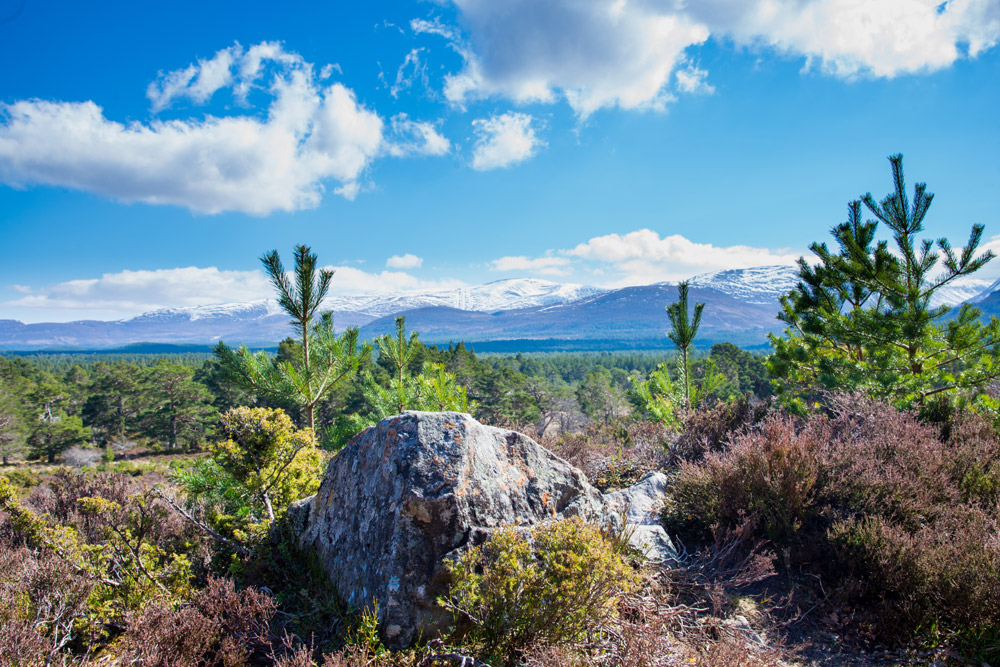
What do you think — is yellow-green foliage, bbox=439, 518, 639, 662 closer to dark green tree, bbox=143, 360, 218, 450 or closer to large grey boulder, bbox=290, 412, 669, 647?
large grey boulder, bbox=290, 412, 669, 647

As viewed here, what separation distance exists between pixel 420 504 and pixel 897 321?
852cm

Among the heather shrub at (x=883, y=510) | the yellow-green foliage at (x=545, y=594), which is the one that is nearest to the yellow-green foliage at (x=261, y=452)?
the yellow-green foliage at (x=545, y=594)

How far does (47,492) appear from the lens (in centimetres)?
710

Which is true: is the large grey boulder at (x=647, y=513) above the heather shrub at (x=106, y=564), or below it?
below

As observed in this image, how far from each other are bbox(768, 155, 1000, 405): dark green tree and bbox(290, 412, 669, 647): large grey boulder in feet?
20.5

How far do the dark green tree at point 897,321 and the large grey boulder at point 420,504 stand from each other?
626 cm

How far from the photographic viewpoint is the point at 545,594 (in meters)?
2.99

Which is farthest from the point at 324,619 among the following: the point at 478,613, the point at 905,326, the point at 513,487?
the point at 905,326

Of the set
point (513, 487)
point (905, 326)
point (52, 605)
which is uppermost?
point (905, 326)

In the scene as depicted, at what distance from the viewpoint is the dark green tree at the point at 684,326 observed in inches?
390

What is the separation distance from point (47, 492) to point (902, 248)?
14.6 metres

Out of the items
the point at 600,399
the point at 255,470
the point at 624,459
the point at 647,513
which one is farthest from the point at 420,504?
the point at 600,399

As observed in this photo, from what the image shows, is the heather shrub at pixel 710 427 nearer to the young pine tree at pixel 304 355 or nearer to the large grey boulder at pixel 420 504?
the large grey boulder at pixel 420 504

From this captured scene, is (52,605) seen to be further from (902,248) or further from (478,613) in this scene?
(902,248)
